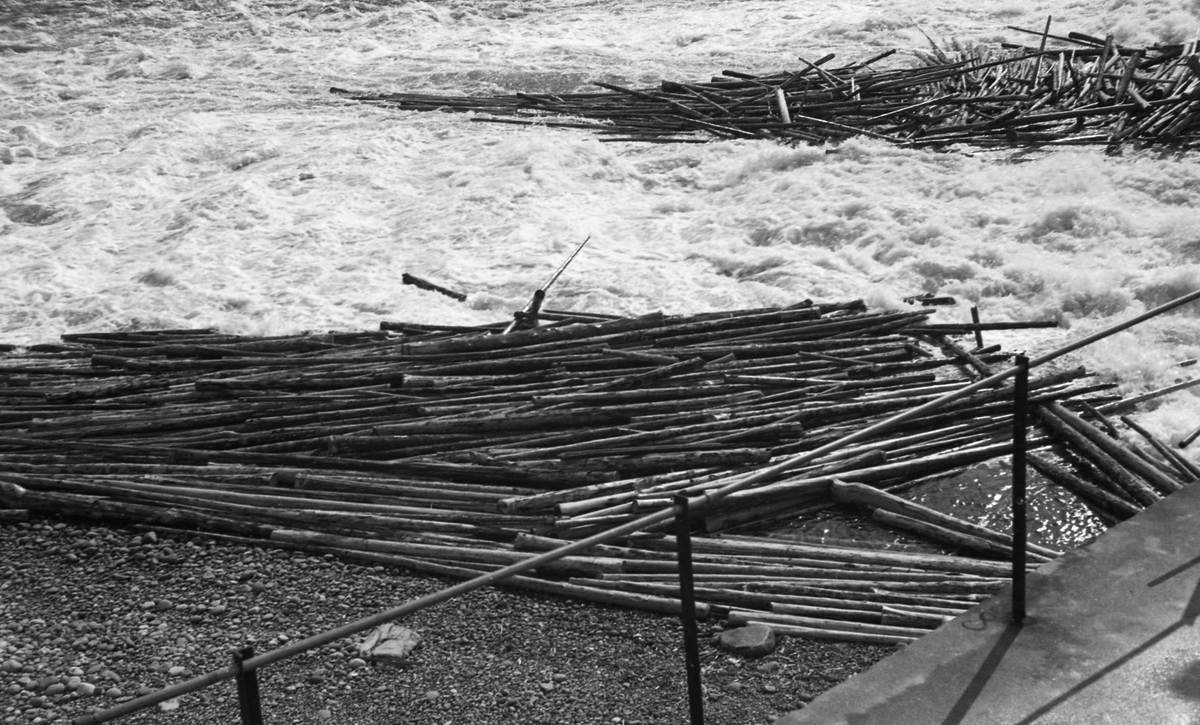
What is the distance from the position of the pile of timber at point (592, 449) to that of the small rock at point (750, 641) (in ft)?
0.30

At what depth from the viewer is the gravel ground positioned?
15.2ft

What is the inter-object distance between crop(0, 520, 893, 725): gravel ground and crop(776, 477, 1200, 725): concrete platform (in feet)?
3.13

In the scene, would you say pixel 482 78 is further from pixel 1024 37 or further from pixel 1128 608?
pixel 1128 608

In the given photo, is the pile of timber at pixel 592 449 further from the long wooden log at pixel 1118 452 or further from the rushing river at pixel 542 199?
the rushing river at pixel 542 199

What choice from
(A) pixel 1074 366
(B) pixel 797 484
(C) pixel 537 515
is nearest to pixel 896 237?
(A) pixel 1074 366

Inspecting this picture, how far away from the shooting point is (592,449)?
21.2 ft

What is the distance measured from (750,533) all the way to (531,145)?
8.22m

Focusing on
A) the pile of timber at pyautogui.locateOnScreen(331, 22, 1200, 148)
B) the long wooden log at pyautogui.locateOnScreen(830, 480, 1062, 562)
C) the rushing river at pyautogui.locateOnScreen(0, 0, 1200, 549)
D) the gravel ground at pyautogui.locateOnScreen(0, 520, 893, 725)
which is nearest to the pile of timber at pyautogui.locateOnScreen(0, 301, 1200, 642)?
the long wooden log at pyautogui.locateOnScreen(830, 480, 1062, 562)

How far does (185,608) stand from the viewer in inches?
220

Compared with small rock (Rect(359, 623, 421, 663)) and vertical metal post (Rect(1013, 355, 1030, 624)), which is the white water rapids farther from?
small rock (Rect(359, 623, 421, 663))

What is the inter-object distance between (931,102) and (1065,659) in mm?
10148

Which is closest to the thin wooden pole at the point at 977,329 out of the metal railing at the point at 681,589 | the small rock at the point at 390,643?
the metal railing at the point at 681,589

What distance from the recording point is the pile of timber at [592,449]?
213 inches

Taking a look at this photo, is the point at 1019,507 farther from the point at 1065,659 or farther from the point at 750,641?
the point at 750,641
